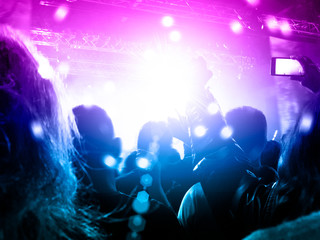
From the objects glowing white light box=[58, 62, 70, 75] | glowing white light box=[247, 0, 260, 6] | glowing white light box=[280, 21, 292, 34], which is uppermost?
glowing white light box=[247, 0, 260, 6]

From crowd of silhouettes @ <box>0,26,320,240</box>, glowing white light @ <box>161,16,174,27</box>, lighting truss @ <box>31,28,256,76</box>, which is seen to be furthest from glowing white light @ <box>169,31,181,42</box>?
crowd of silhouettes @ <box>0,26,320,240</box>

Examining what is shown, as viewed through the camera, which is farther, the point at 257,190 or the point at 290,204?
the point at 257,190

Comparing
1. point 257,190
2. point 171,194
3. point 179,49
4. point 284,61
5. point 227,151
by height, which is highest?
point 179,49

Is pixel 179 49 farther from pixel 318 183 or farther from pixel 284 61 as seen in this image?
pixel 318 183

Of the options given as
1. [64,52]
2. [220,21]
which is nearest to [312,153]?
[220,21]

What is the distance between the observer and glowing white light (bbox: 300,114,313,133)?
2.39 ft

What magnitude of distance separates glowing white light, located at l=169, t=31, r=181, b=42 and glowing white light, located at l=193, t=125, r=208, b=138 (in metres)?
4.16

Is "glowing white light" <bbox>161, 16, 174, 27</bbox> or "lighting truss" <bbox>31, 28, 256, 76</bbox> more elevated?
"glowing white light" <bbox>161, 16, 174, 27</bbox>

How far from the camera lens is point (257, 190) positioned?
0.92 meters

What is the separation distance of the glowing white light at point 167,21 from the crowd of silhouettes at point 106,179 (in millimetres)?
3241

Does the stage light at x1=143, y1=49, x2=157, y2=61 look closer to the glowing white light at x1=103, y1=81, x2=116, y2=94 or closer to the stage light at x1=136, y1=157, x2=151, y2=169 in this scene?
the glowing white light at x1=103, y1=81, x2=116, y2=94

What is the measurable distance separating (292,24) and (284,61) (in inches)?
133

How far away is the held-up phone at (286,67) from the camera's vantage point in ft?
5.57

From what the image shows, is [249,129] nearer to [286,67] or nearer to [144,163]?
[286,67]
